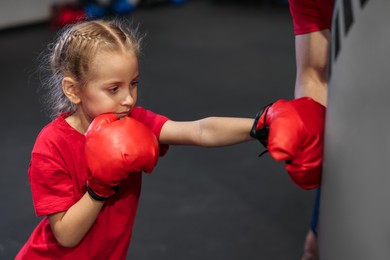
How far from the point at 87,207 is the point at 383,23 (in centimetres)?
57

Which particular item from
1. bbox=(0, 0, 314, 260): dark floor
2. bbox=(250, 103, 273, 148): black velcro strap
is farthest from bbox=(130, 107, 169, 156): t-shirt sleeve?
bbox=(0, 0, 314, 260): dark floor

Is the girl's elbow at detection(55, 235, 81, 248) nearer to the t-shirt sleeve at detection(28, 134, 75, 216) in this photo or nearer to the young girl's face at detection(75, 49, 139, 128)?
the t-shirt sleeve at detection(28, 134, 75, 216)

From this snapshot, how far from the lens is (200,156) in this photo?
2.35 m

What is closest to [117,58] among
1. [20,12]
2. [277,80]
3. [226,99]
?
[226,99]

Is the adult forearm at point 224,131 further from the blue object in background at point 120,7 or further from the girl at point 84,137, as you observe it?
the blue object in background at point 120,7

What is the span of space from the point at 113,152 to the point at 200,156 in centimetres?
149

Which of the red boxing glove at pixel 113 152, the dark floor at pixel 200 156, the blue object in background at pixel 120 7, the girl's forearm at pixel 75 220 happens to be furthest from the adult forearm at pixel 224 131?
the blue object in background at pixel 120 7

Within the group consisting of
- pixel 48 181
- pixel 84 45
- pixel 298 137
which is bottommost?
pixel 48 181

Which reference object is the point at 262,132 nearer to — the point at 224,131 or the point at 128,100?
the point at 224,131

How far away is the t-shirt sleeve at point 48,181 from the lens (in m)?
0.93

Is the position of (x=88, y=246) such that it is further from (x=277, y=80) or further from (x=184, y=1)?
(x=184, y=1)

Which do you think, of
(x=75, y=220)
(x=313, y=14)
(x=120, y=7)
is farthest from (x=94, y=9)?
(x=75, y=220)

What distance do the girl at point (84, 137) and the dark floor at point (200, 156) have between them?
0.71 metres

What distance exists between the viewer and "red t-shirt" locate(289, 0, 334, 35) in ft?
3.70
